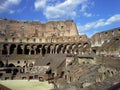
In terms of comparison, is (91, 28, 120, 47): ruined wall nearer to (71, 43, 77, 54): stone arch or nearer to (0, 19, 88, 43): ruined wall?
(0, 19, 88, 43): ruined wall

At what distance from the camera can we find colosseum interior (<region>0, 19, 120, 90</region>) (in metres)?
26.3

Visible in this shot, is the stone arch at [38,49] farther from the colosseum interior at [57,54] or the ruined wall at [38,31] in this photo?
the ruined wall at [38,31]

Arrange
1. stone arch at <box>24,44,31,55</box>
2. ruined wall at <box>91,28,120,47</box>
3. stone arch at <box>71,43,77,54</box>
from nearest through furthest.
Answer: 1. ruined wall at <box>91,28,120,47</box>
2. stone arch at <box>71,43,77,54</box>
3. stone arch at <box>24,44,31,55</box>

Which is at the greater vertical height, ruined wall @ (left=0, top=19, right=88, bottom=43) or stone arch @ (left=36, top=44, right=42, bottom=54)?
ruined wall @ (left=0, top=19, right=88, bottom=43)

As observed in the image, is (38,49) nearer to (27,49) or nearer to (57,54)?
(27,49)

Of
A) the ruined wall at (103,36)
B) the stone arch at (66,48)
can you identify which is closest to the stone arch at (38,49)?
the stone arch at (66,48)

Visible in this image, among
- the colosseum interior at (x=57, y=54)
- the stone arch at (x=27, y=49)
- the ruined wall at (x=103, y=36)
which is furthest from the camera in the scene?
the stone arch at (x=27, y=49)

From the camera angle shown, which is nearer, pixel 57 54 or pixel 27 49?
pixel 57 54

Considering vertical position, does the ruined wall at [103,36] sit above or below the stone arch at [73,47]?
above

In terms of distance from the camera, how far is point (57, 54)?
4169 centimetres

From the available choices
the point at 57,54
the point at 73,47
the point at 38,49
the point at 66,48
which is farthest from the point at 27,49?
the point at 57,54

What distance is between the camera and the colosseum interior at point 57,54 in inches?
1037

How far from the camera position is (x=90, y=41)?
48719mm

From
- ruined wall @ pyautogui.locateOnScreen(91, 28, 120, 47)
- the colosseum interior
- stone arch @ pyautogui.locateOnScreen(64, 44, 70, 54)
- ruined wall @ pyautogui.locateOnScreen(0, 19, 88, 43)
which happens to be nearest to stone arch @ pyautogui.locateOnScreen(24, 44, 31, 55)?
the colosseum interior
